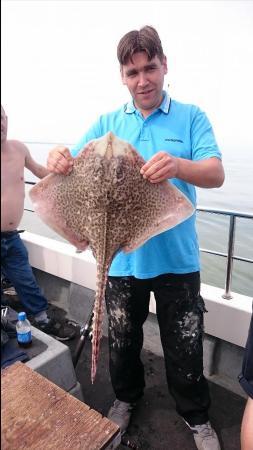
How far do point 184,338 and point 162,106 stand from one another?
5.05 ft

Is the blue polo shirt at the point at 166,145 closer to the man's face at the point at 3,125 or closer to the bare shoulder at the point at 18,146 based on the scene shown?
the bare shoulder at the point at 18,146

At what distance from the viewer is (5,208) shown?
2.26 ft

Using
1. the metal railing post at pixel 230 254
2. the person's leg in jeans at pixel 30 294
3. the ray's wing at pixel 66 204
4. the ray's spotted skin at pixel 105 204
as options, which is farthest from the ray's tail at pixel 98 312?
the person's leg in jeans at pixel 30 294

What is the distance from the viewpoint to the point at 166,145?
1992mm

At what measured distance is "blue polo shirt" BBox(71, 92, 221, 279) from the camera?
1.99m

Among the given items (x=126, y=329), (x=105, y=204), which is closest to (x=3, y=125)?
(x=105, y=204)

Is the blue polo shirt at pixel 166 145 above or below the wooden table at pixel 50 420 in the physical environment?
above

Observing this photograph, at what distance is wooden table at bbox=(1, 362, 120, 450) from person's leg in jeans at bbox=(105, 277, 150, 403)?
0.76 metres

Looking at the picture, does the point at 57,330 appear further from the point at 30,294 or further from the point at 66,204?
the point at 66,204

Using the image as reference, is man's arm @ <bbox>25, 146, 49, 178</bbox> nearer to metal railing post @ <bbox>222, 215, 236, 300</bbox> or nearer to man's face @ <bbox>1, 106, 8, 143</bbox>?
man's face @ <bbox>1, 106, 8, 143</bbox>

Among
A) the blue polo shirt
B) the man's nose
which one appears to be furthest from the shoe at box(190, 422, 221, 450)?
the man's nose

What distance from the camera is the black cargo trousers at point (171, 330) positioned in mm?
2268

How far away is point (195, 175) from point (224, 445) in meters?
2.18

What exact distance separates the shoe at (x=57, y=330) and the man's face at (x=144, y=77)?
2.70 m
